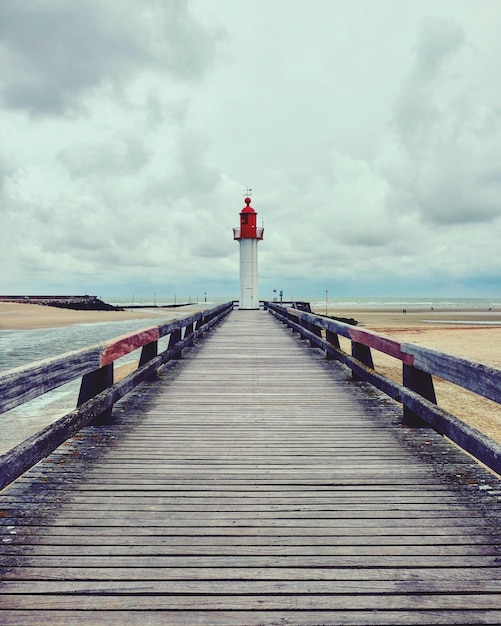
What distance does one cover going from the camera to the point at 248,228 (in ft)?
90.2

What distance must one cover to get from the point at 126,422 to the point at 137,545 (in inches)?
94.6

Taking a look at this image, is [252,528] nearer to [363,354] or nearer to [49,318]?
[363,354]

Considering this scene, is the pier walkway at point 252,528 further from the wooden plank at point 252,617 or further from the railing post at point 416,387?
the railing post at point 416,387

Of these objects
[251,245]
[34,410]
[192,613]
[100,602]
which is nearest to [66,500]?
[100,602]

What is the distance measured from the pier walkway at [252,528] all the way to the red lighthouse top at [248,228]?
23.2m

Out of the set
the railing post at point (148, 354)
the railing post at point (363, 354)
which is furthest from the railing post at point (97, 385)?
the railing post at point (363, 354)

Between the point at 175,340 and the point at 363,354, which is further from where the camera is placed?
the point at 175,340

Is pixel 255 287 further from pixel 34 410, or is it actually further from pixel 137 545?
pixel 137 545

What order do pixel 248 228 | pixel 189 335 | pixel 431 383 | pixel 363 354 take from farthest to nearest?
pixel 248 228
pixel 189 335
pixel 363 354
pixel 431 383

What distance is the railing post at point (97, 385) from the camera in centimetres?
443

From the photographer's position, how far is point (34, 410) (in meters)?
10.7

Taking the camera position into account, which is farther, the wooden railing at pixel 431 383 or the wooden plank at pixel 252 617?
the wooden railing at pixel 431 383

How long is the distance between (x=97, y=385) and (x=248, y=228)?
23.6 m

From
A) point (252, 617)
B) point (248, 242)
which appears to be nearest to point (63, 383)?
point (252, 617)
